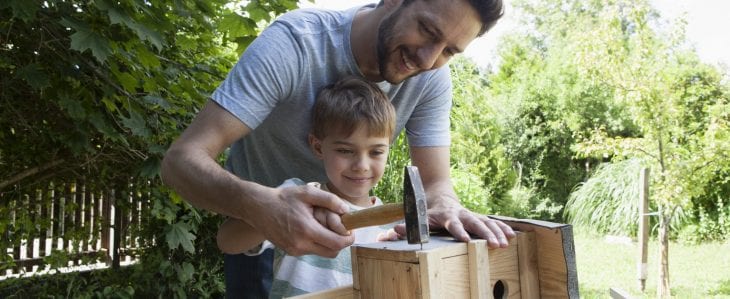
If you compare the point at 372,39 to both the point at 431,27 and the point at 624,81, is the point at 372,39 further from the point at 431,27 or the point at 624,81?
the point at 624,81

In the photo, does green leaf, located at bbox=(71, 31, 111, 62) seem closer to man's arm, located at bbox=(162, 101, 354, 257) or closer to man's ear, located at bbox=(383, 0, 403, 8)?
man's arm, located at bbox=(162, 101, 354, 257)

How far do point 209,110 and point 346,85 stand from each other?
550 millimetres

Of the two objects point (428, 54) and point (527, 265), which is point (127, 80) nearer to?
point (428, 54)

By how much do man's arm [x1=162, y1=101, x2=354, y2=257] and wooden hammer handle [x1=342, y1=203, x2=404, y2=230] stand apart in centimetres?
4

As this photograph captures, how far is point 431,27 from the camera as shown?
2096 millimetres

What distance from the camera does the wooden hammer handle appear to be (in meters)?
1.56

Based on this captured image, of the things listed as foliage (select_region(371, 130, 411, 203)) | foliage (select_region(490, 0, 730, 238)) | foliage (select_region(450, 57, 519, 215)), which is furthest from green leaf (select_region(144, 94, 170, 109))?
foliage (select_region(490, 0, 730, 238))

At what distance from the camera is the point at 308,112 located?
2.28m

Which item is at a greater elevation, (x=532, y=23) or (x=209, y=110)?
(x=532, y=23)

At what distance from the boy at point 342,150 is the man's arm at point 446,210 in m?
0.25

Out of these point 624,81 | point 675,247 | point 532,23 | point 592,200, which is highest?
point 532,23

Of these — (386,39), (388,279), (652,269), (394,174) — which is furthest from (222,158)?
(652,269)

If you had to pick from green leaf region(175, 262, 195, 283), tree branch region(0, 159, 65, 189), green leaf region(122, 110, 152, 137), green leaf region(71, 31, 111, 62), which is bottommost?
green leaf region(175, 262, 195, 283)

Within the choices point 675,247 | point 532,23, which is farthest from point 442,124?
point 532,23
